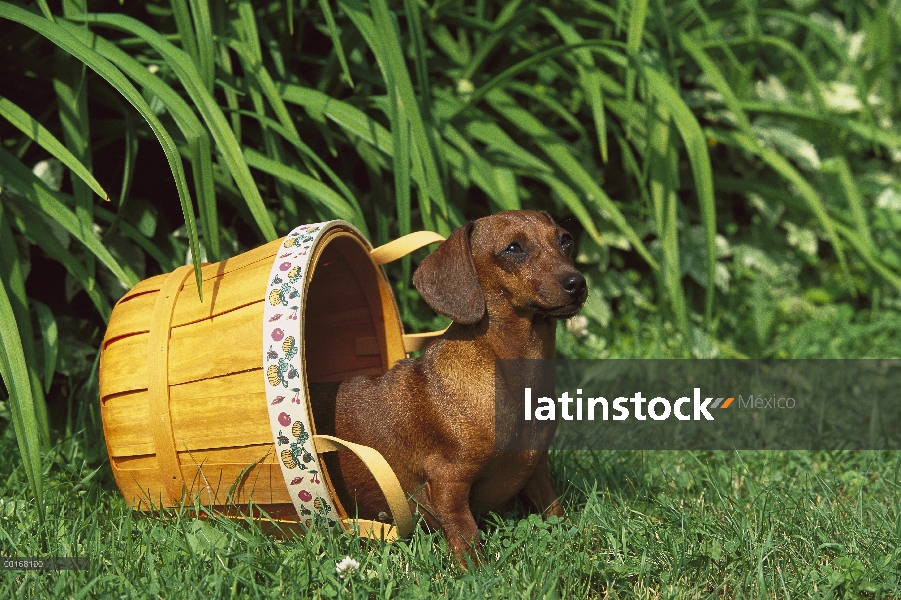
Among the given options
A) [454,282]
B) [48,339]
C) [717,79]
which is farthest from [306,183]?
[717,79]

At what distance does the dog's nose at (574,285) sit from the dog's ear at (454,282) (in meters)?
0.19

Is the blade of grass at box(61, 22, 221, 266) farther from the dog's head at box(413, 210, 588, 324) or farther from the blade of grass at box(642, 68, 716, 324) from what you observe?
the blade of grass at box(642, 68, 716, 324)

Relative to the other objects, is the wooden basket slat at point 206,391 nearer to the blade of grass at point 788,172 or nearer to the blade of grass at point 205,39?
the blade of grass at point 205,39

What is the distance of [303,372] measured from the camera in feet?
5.87

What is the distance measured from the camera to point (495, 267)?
188 cm

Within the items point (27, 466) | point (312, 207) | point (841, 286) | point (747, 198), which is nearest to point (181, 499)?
point (27, 466)

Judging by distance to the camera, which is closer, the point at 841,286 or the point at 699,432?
the point at 699,432

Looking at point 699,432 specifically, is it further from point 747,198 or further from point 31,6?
point 31,6

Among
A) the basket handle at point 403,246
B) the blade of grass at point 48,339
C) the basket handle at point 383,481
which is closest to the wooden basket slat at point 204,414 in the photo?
the basket handle at point 383,481

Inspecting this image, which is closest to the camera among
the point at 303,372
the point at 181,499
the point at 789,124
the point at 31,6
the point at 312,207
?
the point at 303,372

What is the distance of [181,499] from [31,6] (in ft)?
4.75

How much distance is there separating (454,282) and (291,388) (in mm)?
399

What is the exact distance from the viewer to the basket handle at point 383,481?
1.80 metres

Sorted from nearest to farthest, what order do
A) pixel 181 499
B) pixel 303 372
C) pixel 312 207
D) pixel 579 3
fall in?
pixel 303 372 < pixel 181 499 < pixel 312 207 < pixel 579 3
